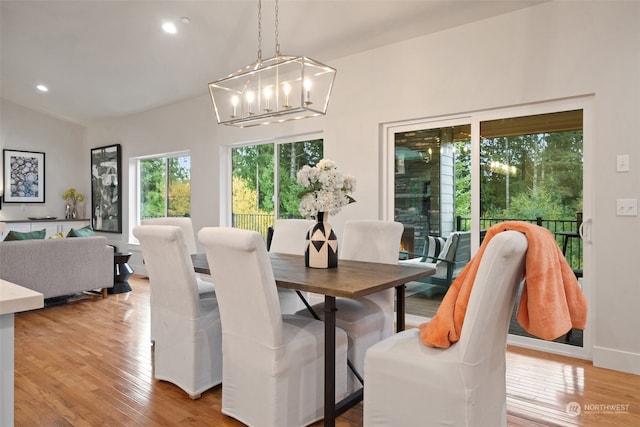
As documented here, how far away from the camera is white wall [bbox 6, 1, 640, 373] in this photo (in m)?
2.76

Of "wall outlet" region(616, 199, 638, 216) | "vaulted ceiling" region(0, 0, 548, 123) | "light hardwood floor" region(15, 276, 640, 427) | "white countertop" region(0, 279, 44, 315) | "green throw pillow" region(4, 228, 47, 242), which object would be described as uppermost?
"vaulted ceiling" region(0, 0, 548, 123)

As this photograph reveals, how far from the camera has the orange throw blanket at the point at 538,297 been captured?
148cm

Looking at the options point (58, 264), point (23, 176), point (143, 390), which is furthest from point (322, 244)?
point (23, 176)

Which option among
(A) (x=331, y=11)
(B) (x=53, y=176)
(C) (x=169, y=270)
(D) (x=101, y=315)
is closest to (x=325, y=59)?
(A) (x=331, y=11)

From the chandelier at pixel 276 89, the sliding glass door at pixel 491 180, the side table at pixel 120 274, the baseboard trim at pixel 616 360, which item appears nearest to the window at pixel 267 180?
the chandelier at pixel 276 89

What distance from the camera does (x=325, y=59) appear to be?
4.28 metres

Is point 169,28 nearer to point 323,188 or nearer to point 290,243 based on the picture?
point 290,243

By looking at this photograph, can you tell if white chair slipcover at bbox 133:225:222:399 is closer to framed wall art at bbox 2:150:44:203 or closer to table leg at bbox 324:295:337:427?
table leg at bbox 324:295:337:427

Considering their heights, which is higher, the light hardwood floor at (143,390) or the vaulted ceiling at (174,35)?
the vaulted ceiling at (174,35)

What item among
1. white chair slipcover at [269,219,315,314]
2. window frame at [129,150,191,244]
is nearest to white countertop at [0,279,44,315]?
white chair slipcover at [269,219,315,314]

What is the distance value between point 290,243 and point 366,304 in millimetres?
1047

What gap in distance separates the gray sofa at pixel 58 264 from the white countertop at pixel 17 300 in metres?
3.59

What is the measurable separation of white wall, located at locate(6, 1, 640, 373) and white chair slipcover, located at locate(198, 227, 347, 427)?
78.4 inches

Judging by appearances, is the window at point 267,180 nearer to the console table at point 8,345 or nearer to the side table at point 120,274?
the side table at point 120,274
